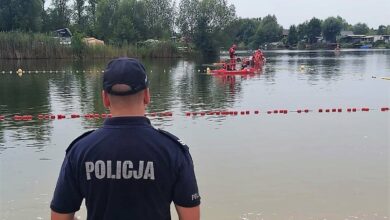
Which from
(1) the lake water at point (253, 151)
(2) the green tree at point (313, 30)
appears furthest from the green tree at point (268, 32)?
(1) the lake water at point (253, 151)

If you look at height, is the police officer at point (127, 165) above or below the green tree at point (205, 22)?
below

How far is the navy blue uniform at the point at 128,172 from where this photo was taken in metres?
2.41

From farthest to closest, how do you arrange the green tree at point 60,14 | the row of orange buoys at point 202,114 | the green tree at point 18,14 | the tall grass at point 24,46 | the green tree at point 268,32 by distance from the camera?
the green tree at point 268,32 < the green tree at point 60,14 < the green tree at point 18,14 < the tall grass at point 24,46 < the row of orange buoys at point 202,114

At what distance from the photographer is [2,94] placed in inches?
808

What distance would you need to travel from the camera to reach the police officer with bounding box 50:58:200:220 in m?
2.41

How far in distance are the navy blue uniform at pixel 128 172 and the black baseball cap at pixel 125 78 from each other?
0.15 meters

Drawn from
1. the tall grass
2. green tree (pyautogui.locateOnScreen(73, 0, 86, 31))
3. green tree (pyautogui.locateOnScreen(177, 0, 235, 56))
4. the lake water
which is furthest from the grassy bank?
green tree (pyautogui.locateOnScreen(73, 0, 86, 31))

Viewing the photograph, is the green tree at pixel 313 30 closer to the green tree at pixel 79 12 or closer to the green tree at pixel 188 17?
the green tree at pixel 188 17

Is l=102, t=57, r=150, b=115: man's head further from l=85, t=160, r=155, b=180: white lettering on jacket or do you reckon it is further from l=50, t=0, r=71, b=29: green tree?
l=50, t=0, r=71, b=29: green tree

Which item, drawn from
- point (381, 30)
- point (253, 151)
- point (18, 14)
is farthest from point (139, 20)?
point (381, 30)

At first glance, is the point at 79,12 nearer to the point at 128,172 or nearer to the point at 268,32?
the point at 268,32

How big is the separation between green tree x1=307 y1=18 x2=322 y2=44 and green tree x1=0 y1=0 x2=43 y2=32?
88.5m

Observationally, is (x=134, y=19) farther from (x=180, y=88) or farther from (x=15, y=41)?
(x=180, y=88)

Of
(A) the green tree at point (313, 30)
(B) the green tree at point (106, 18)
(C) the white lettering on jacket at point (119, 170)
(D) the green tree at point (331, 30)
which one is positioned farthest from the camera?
(D) the green tree at point (331, 30)
